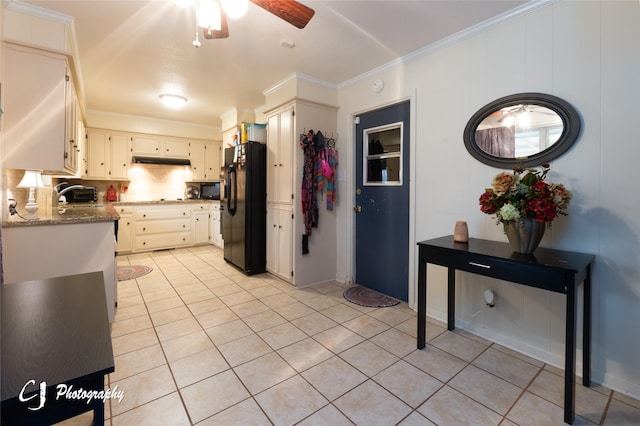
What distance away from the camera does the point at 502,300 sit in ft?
7.51

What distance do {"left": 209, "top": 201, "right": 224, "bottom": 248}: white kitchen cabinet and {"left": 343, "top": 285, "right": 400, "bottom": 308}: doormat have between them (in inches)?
130

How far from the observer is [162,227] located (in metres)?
5.49

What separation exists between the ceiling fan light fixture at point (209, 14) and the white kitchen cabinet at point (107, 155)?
187 inches

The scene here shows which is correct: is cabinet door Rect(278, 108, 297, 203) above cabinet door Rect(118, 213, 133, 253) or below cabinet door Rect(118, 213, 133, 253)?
above

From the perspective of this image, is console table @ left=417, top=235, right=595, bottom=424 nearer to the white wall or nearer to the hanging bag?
the white wall

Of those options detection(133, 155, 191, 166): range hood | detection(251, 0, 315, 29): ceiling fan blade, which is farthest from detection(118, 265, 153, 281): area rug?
detection(251, 0, 315, 29): ceiling fan blade

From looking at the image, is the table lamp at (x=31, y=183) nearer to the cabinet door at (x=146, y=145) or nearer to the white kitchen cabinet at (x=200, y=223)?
the cabinet door at (x=146, y=145)

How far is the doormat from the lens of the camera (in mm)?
3012

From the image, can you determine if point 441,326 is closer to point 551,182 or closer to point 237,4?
point 551,182

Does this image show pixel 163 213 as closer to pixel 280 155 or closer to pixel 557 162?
pixel 280 155

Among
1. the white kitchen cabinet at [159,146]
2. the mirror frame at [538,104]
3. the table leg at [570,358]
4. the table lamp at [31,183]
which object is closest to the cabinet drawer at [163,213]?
the white kitchen cabinet at [159,146]

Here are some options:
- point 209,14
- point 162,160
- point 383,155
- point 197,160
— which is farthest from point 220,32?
point 197,160

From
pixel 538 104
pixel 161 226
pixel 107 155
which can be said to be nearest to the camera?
pixel 538 104

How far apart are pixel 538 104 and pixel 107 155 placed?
6187 millimetres
